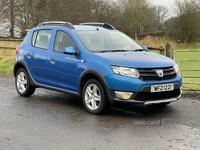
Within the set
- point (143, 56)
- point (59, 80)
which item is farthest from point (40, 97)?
point (143, 56)

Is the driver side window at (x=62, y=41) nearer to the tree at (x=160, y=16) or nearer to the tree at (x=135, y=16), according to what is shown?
the tree at (x=135, y=16)

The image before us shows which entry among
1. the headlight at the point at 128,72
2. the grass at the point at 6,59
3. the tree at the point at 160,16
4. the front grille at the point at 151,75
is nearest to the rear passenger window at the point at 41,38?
the headlight at the point at 128,72

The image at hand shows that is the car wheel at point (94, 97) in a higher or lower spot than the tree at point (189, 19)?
lower

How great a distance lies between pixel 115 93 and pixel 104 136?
1159 millimetres

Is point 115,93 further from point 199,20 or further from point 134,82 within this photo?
point 199,20

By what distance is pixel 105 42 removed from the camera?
7398mm

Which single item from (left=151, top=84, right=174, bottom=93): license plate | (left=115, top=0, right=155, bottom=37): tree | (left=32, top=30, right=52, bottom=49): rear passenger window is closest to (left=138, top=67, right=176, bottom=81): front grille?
(left=151, top=84, right=174, bottom=93): license plate

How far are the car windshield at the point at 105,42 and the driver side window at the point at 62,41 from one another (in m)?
0.24

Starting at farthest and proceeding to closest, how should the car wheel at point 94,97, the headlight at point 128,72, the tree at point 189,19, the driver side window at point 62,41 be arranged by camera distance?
the tree at point 189,19, the driver side window at point 62,41, the car wheel at point 94,97, the headlight at point 128,72

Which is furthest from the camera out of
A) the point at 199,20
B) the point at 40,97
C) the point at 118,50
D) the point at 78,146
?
the point at 199,20

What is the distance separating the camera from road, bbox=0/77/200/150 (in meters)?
4.87

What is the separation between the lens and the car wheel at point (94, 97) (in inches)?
254

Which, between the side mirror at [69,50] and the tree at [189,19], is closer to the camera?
the side mirror at [69,50]

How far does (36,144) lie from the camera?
486cm
